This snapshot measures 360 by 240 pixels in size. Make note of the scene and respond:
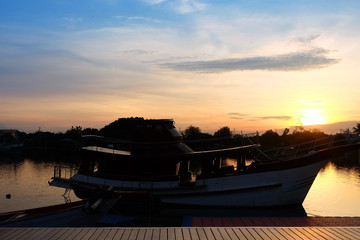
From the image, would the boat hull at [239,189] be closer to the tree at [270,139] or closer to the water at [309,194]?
the water at [309,194]

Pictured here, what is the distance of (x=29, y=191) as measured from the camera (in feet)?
94.9

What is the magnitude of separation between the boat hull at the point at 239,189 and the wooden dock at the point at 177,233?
1090 centimetres

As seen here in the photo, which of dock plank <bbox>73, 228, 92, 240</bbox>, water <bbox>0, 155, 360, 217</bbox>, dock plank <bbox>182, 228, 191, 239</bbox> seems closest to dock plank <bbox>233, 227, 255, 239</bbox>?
dock plank <bbox>182, 228, 191, 239</bbox>

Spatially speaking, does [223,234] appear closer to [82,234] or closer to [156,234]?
[156,234]

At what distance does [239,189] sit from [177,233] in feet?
39.7

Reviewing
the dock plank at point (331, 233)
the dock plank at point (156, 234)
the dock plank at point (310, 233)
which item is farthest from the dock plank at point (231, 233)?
the dock plank at point (331, 233)

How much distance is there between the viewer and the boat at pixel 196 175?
66.5 ft

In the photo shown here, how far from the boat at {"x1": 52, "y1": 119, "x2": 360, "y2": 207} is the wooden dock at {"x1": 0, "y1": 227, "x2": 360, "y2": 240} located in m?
11.0

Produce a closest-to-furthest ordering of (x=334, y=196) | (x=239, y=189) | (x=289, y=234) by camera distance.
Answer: (x=289, y=234) → (x=239, y=189) → (x=334, y=196)

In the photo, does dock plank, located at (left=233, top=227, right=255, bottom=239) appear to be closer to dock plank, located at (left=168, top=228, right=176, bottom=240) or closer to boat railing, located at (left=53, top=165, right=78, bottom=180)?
dock plank, located at (left=168, top=228, right=176, bottom=240)

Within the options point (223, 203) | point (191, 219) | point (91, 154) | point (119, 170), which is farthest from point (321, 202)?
point (91, 154)

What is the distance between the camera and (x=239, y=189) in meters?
20.1

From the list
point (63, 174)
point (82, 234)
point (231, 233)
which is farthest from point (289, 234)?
point (63, 174)

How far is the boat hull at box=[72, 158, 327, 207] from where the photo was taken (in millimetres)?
20219
